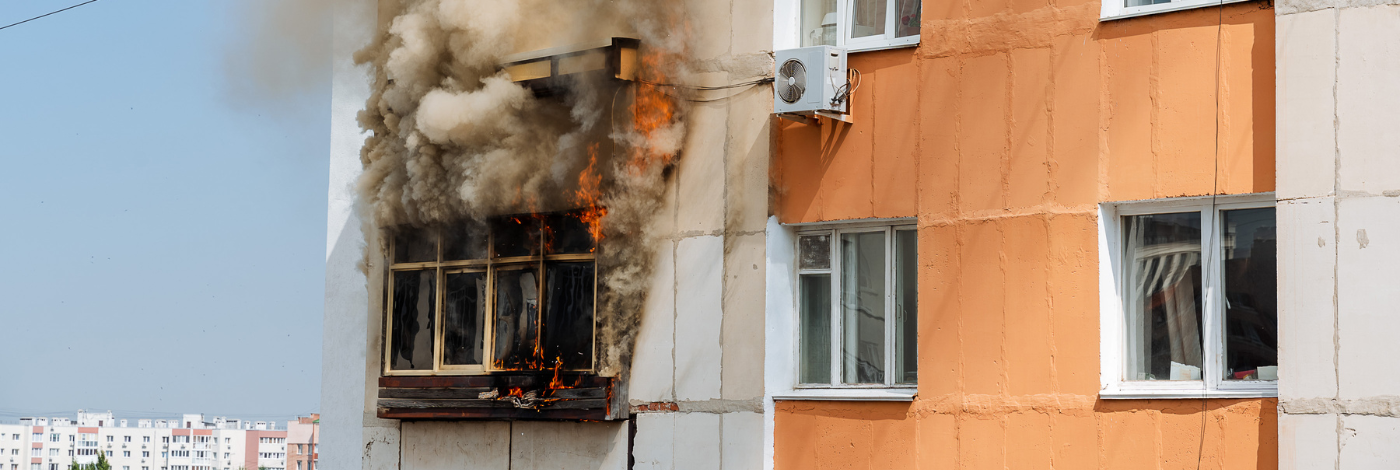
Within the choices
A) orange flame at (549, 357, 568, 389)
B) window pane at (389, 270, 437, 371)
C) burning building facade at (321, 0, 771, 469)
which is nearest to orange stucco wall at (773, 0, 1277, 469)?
burning building facade at (321, 0, 771, 469)

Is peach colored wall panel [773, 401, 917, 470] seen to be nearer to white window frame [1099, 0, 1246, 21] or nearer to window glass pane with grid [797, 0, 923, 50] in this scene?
window glass pane with grid [797, 0, 923, 50]

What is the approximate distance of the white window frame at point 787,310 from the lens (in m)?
9.66

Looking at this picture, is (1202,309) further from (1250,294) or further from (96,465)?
(96,465)

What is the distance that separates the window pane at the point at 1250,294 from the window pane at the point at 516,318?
5.57m

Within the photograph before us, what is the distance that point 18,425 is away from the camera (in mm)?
91000

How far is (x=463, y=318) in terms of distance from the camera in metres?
11.4

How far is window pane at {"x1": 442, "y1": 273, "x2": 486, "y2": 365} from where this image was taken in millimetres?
11258

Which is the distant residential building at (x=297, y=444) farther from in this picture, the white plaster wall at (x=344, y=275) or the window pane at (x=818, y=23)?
the window pane at (x=818, y=23)

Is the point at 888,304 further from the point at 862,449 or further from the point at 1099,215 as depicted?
the point at 1099,215

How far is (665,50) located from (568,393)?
9.75ft

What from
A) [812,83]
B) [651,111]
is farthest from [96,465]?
[812,83]

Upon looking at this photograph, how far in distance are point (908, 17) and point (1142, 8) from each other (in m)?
1.80

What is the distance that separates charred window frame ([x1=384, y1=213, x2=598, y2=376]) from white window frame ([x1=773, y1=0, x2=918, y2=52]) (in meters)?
2.32

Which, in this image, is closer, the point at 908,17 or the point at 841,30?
the point at 908,17
